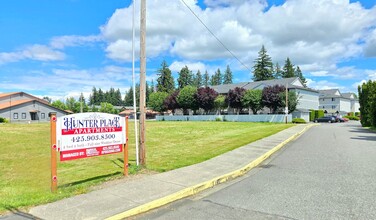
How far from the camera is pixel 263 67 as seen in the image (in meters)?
95.9

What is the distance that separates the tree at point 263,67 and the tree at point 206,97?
3779 cm

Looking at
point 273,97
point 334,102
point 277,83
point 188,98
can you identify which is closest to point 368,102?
point 273,97

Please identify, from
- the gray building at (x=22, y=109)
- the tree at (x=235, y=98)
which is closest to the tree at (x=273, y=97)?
the tree at (x=235, y=98)

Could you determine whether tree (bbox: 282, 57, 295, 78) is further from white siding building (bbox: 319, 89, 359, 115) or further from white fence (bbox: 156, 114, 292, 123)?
white fence (bbox: 156, 114, 292, 123)

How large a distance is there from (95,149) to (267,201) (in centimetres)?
410

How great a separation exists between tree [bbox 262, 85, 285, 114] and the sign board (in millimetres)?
46442

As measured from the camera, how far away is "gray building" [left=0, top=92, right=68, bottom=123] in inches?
2591

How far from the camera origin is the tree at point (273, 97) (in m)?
50.2

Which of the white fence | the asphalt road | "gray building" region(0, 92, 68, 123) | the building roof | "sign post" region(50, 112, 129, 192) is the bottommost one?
the asphalt road

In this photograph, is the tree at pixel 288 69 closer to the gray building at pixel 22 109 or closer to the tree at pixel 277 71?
the tree at pixel 277 71

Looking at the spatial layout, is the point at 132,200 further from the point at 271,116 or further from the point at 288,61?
the point at 288,61

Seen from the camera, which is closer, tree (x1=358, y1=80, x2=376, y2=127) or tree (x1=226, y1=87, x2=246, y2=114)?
tree (x1=358, y1=80, x2=376, y2=127)

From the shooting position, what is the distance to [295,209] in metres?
4.92

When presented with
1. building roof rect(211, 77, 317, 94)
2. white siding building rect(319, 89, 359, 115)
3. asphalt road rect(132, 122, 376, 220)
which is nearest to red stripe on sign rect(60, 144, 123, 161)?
asphalt road rect(132, 122, 376, 220)
